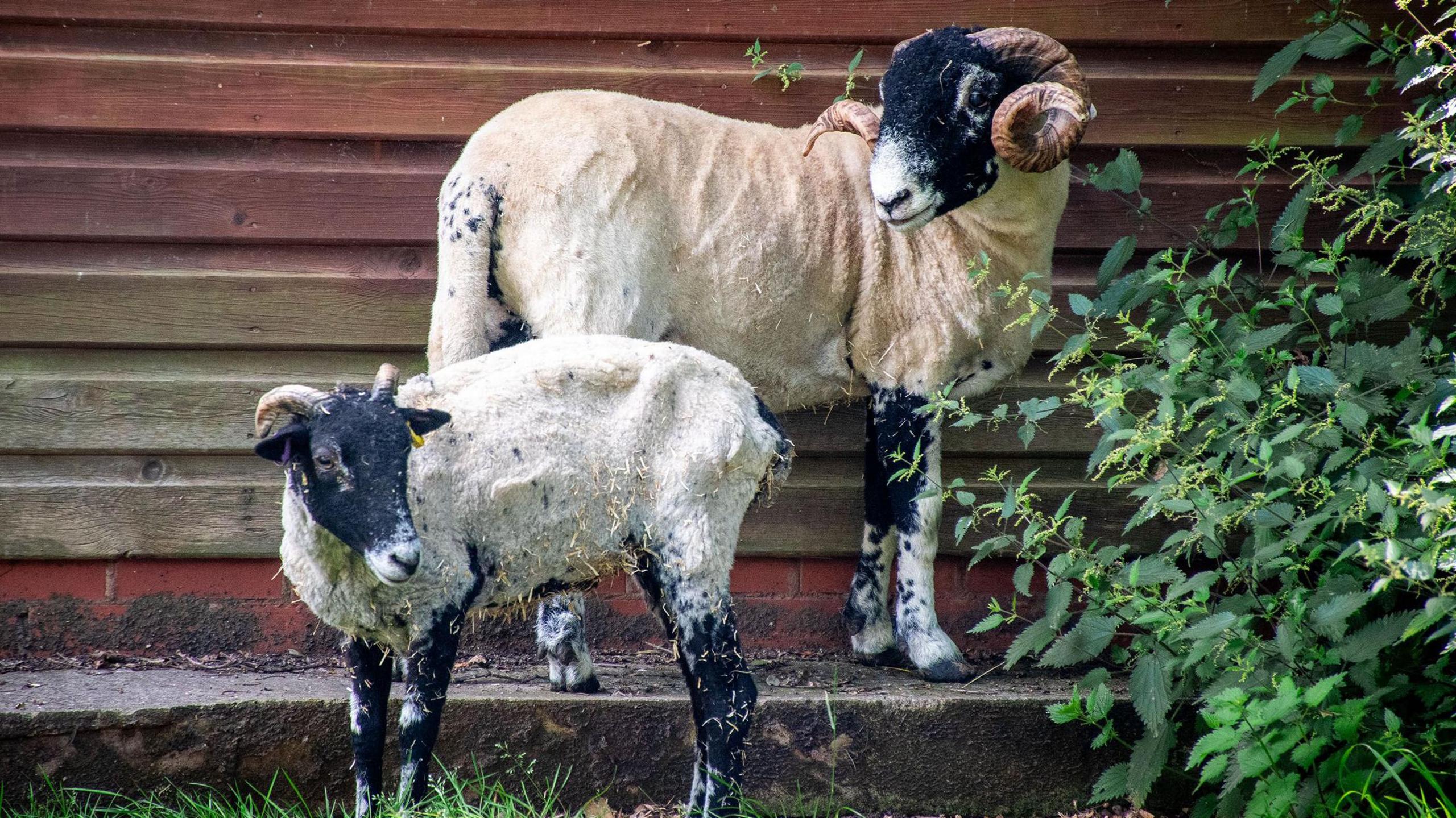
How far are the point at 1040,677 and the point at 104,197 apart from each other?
4.18 meters

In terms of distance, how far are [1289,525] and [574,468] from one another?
2125 millimetres

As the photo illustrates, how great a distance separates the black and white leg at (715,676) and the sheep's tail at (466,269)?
1.16m

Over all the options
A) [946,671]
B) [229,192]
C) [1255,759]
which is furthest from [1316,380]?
[229,192]

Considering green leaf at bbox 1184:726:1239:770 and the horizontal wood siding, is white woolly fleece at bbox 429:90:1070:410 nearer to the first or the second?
the horizontal wood siding

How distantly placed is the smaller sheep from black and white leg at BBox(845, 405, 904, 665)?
1.44m

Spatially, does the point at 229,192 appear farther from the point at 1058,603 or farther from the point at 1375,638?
the point at 1375,638

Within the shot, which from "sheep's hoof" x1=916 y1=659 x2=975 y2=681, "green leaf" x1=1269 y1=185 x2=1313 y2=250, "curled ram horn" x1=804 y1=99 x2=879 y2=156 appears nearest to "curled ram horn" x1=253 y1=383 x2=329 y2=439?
"curled ram horn" x1=804 y1=99 x2=879 y2=156

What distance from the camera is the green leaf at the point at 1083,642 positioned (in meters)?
4.05

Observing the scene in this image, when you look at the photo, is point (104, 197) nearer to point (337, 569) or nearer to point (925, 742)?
point (337, 569)

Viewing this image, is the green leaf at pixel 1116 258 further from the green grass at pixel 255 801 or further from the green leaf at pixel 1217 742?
the green grass at pixel 255 801

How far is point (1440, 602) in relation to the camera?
123 inches

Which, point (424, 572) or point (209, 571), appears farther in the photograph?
point (209, 571)

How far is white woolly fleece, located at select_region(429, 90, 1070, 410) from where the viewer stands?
4.25 metres

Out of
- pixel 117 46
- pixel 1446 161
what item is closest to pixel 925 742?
pixel 1446 161
